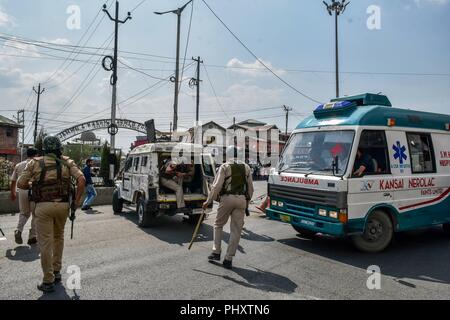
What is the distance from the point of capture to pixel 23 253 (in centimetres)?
627

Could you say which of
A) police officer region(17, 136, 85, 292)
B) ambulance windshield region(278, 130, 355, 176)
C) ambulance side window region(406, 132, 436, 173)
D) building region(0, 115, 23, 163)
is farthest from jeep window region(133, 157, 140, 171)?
building region(0, 115, 23, 163)

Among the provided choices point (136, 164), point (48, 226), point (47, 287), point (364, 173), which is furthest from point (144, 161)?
point (364, 173)

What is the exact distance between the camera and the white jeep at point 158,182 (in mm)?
8500

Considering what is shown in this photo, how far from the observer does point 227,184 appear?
5.79m

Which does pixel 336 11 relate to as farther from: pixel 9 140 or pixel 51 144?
pixel 9 140

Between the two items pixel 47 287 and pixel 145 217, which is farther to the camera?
pixel 145 217

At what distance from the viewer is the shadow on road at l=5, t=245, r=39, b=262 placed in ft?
19.5

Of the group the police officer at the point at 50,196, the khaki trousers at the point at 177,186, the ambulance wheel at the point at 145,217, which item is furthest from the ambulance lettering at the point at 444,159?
the police officer at the point at 50,196

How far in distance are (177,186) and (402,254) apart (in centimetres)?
496

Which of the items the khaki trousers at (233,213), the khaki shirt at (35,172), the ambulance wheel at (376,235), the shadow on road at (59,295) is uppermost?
the khaki shirt at (35,172)

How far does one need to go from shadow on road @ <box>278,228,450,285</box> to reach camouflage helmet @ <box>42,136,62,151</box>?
4648 millimetres

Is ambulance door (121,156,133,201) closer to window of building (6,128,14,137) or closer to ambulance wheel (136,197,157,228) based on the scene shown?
ambulance wheel (136,197,157,228)

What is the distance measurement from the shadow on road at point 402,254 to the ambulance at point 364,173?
355 mm

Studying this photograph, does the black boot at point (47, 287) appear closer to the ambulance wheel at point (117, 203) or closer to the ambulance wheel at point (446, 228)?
the ambulance wheel at point (117, 203)
